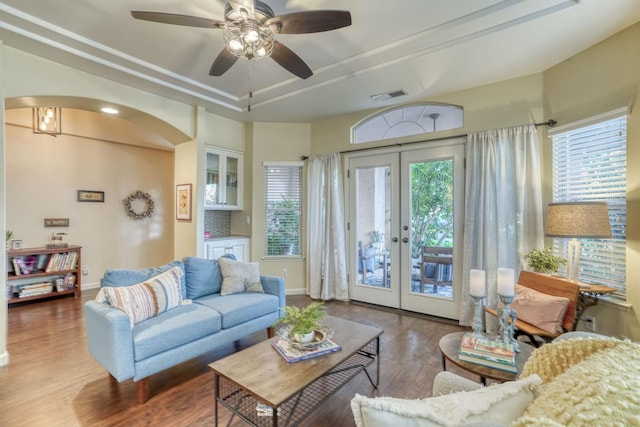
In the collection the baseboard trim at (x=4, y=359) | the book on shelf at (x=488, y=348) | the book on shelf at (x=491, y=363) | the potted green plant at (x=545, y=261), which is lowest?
the baseboard trim at (x=4, y=359)

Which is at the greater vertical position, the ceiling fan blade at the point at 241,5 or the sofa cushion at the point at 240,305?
the ceiling fan blade at the point at 241,5

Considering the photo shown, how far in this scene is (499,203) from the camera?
3.18 m

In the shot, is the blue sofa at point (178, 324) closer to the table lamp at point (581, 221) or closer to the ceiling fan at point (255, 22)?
the ceiling fan at point (255, 22)

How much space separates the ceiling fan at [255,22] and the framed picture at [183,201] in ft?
8.58

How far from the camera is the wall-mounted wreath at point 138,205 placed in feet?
18.2

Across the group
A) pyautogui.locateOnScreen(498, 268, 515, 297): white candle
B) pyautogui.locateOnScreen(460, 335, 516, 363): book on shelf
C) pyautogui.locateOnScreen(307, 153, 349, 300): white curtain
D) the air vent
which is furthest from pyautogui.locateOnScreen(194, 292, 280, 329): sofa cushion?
the air vent

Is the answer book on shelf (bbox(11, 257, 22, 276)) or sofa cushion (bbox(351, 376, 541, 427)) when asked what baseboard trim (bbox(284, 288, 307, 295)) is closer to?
book on shelf (bbox(11, 257, 22, 276))

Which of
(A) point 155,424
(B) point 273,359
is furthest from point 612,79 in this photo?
(A) point 155,424

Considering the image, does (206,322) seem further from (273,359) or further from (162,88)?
(162,88)

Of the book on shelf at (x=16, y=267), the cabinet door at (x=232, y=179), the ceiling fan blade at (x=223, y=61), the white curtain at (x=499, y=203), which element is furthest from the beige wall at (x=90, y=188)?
the white curtain at (x=499, y=203)

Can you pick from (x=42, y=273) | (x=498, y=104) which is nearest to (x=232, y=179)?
(x=42, y=273)

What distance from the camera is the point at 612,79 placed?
8.14 feet

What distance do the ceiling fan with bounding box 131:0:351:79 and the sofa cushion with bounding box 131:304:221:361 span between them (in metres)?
2.08

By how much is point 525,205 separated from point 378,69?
83.5 inches
